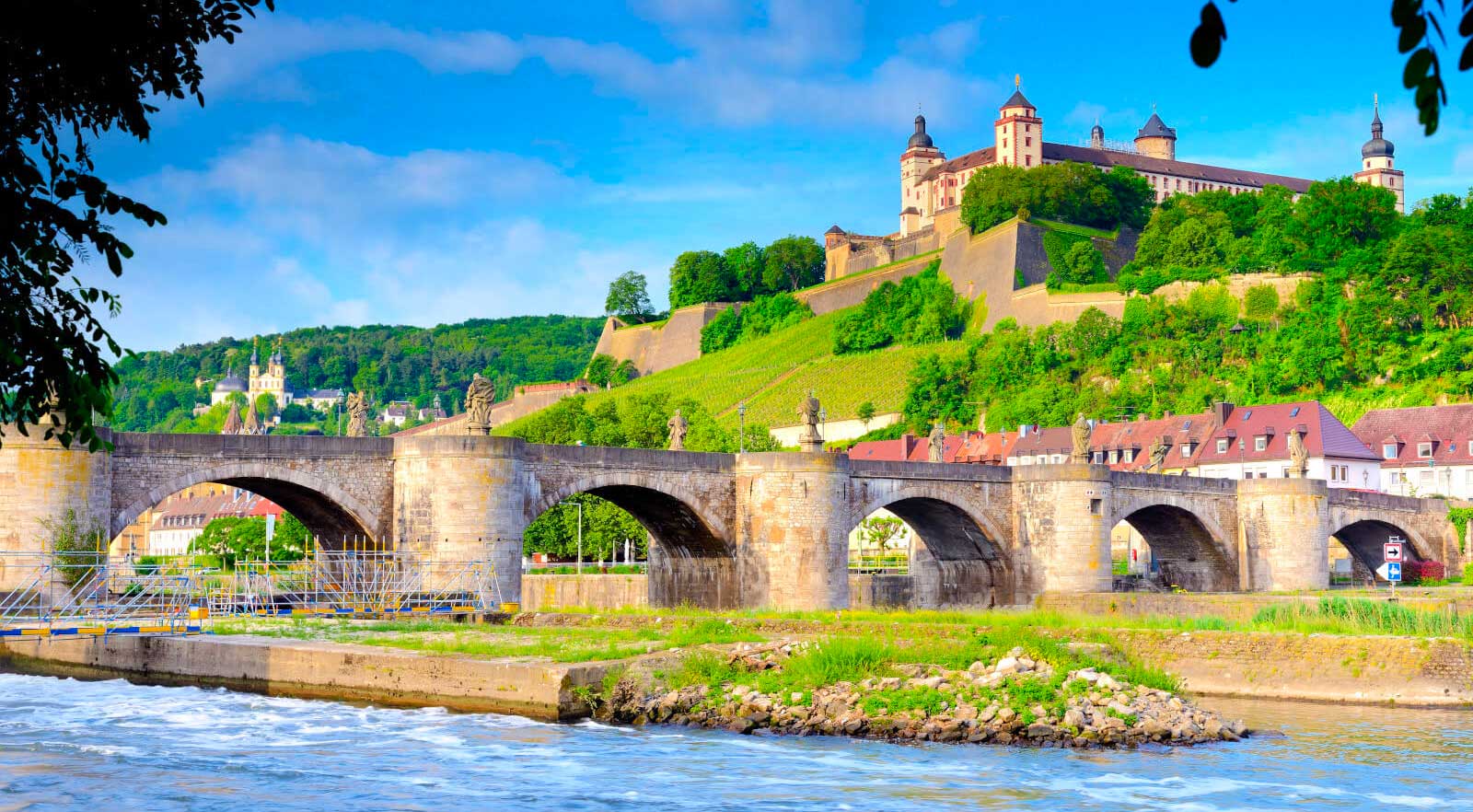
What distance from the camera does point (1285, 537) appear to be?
5875 cm

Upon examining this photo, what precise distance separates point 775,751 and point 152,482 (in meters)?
18.5

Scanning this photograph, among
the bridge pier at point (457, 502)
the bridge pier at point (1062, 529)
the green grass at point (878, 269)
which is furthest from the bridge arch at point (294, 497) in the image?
the green grass at point (878, 269)

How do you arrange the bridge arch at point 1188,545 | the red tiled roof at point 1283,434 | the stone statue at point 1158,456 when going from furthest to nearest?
the red tiled roof at point 1283,434 → the stone statue at point 1158,456 → the bridge arch at point 1188,545

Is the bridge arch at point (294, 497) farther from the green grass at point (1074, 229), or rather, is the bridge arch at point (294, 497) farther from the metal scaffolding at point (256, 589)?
the green grass at point (1074, 229)

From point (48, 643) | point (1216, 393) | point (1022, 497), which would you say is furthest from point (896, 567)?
point (48, 643)

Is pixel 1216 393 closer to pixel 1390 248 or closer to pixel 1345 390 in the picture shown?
pixel 1345 390

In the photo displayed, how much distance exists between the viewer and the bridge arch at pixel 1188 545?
190ft

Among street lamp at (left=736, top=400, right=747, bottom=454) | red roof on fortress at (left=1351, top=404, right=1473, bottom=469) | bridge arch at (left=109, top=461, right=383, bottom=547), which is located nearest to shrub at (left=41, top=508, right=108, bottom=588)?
bridge arch at (left=109, top=461, right=383, bottom=547)

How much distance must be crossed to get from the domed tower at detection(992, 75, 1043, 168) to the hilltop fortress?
84mm

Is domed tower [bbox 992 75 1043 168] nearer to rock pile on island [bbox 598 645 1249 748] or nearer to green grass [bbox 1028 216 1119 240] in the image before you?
green grass [bbox 1028 216 1119 240]

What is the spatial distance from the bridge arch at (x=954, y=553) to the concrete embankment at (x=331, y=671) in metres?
24.9

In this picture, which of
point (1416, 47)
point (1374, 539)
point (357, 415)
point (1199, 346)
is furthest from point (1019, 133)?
point (1416, 47)

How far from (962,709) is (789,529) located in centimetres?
2140

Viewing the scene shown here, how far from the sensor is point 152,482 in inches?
1346
